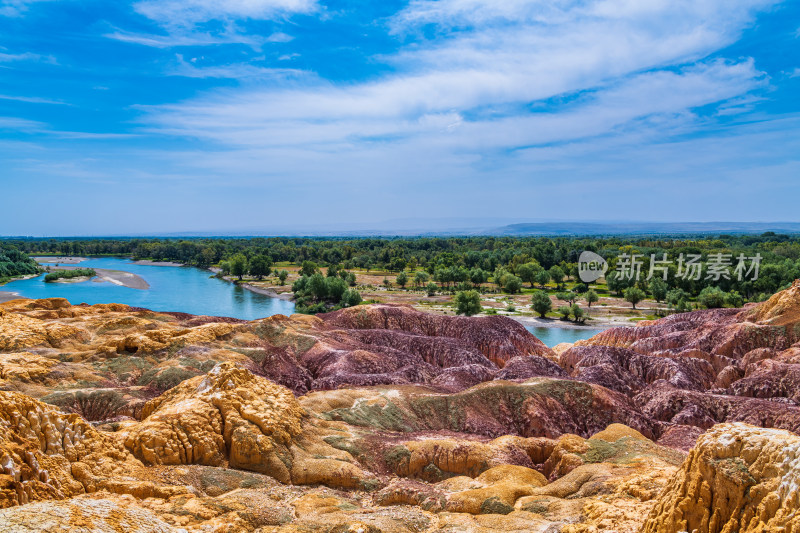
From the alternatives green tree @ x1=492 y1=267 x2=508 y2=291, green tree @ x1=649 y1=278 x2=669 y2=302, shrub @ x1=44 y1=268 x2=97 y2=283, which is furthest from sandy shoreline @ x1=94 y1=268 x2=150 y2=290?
green tree @ x1=649 y1=278 x2=669 y2=302

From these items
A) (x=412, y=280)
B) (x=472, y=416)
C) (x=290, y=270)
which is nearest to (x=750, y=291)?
(x=412, y=280)

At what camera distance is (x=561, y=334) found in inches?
3383

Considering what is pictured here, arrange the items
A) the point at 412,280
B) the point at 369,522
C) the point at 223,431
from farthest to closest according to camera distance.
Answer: the point at 412,280, the point at 223,431, the point at 369,522

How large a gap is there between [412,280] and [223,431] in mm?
133640

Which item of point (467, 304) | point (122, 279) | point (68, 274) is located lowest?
point (122, 279)

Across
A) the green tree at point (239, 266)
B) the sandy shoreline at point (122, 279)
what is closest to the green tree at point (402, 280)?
the green tree at point (239, 266)

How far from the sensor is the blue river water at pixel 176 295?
101 meters

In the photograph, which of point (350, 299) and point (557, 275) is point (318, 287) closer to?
point (350, 299)

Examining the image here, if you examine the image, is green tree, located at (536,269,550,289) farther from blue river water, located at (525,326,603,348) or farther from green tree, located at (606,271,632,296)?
blue river water, located at (525,326,603,348)

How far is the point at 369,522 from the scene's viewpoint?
46.3ft

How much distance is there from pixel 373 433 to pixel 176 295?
10778cm

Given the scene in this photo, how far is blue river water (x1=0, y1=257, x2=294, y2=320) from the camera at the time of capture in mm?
101350

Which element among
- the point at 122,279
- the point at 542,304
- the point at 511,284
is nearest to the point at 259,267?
the point at 122,279

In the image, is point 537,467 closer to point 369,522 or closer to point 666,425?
point 369,522
